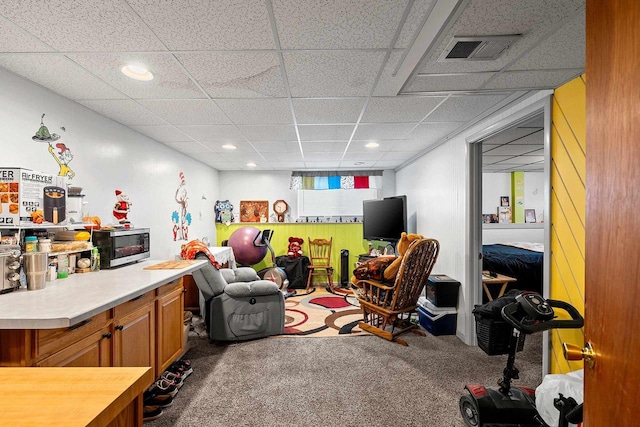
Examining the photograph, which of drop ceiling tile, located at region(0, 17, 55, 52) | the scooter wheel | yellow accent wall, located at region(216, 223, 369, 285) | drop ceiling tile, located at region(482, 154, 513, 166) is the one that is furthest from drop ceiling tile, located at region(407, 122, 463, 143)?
drop ceiling tile, located at region(0, 17, 55, 52)

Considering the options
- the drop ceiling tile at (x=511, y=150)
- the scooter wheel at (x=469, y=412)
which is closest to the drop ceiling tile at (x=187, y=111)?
the scooter wheel at (x=469, y=412)

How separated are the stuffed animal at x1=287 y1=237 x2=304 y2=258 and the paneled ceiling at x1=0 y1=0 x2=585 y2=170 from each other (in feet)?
10.2

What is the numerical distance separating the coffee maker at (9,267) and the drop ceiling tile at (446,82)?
8.31ft

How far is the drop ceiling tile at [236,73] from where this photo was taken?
176cm

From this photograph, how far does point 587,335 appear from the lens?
0.82m

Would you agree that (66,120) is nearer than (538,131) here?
Yes

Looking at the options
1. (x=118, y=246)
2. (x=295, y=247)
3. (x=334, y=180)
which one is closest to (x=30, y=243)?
(x=118, y=246)

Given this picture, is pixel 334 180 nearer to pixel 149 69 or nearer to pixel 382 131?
pixel 382 131

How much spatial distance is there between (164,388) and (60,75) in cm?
233

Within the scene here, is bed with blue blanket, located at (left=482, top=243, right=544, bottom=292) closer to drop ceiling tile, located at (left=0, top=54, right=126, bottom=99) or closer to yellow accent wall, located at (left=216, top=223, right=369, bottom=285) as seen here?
yellow accent wall, located at (left=216, top=223, right=369, bottom=285)

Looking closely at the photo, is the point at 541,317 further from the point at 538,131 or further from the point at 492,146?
the point at 492,146

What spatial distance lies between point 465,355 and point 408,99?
8.08 feet

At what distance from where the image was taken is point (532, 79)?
184cm

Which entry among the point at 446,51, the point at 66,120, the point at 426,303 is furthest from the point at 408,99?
the point at 66,120
